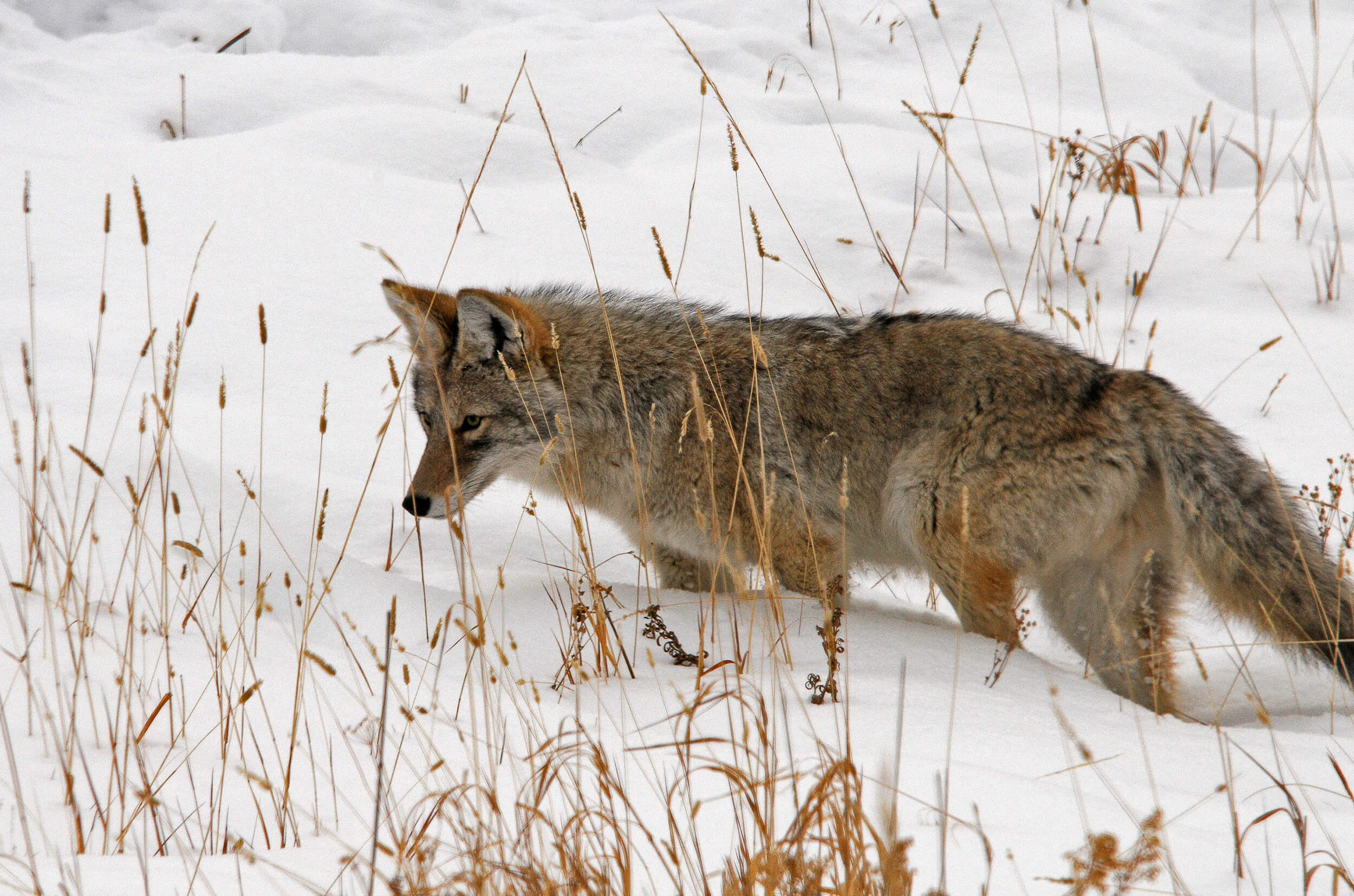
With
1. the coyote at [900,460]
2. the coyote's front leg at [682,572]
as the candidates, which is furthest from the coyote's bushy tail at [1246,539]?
the coyote's front leg at [682,572]

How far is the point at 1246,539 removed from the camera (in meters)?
3.74

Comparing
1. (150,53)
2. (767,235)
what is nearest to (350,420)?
(767,235)

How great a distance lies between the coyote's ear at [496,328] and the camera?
161 inches

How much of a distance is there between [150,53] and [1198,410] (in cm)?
818

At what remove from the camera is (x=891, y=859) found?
4.62ft

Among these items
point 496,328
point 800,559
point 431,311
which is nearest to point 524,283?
point 431,311

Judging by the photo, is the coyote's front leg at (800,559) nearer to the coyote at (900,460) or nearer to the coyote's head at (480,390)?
the coyote at (900,460)

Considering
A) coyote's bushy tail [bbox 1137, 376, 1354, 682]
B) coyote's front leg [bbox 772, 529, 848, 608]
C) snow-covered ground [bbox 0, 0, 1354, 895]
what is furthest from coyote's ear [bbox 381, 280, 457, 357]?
coyote's bushy tail [bbox 1137, 376, 1354, 682]

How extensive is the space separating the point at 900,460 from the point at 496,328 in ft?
5.60

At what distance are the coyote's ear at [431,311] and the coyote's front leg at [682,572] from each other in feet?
4.14

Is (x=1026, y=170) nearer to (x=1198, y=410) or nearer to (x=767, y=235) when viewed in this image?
(x=767, y=235)

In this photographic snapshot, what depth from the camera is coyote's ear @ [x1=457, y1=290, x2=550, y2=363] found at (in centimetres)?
409

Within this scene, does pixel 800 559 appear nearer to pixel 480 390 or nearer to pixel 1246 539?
pixel 480 390

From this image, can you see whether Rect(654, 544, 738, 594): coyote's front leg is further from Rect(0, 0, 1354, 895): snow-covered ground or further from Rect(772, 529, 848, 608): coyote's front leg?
Rect(772, 529, 848, 608): coyote's front leg
